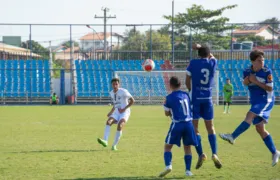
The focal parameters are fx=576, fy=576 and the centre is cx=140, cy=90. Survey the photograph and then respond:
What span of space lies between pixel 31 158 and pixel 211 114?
454cm

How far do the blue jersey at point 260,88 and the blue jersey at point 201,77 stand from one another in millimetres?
734

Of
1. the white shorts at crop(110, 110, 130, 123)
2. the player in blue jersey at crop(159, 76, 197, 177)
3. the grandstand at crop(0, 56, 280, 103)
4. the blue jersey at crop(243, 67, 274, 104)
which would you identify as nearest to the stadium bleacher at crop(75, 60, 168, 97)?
the grandstand at crop(0, 56, 280, 103)

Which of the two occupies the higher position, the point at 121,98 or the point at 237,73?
the point at 237,73

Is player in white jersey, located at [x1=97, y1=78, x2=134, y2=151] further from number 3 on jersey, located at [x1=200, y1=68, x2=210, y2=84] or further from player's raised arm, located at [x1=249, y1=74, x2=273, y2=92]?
player's raised arm, located at [x1=249, y1=74, x2=273, y2=92]

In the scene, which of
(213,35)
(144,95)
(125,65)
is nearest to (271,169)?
(144,95)

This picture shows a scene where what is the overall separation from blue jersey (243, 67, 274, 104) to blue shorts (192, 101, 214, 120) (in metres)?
0.89

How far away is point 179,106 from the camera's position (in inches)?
402

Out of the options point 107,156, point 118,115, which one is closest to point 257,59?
point 107,156

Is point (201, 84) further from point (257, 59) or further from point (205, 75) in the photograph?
point (257, 59)

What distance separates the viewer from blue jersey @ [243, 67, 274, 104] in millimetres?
11062

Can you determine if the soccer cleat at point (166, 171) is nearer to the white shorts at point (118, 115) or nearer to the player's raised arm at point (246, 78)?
the player's raised arm at point (246, 78)

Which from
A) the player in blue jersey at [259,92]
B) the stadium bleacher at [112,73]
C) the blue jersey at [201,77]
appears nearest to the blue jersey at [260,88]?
the player in blue jersey at [259,92]

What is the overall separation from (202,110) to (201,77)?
0.66 m

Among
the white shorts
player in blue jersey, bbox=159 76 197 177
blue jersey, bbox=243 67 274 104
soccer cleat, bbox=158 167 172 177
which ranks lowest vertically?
soccer cleat, bbox=158 167 172 177
